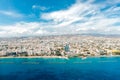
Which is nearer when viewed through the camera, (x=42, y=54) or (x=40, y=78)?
(x=40, y=78)

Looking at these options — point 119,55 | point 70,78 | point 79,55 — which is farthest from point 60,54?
point 70,78

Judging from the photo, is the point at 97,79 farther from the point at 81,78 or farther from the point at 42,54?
the point at 42,54

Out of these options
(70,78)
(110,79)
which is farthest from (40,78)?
(110,79)

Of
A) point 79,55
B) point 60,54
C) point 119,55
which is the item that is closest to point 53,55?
point 60,54

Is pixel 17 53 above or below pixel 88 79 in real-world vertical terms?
above

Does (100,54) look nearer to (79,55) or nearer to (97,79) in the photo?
(79,55)

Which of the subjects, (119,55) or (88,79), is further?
(119,55)

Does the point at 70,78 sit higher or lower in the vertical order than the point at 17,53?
lower
